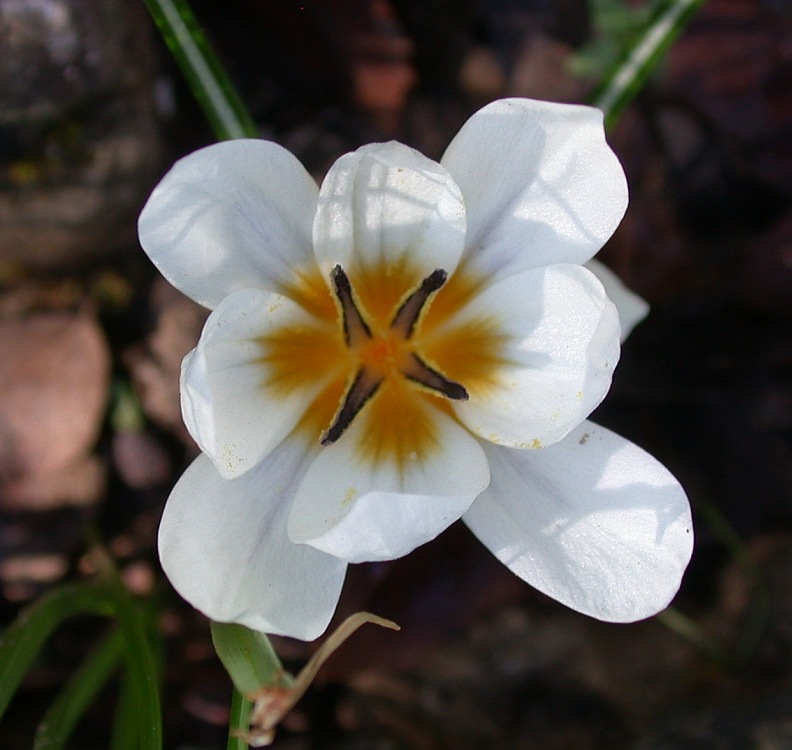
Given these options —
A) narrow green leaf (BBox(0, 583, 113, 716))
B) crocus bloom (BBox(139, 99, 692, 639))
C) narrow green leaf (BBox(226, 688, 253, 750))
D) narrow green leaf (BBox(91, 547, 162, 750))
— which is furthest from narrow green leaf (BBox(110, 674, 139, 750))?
crocus bloom (BBox(139, 99, 692, 639))

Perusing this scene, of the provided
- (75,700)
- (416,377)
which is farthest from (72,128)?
(75,700)

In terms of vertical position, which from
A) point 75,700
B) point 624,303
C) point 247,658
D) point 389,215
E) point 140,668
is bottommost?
point 75,700

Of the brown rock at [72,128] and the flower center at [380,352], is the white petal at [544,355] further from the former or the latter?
the brown rock at [72,128]

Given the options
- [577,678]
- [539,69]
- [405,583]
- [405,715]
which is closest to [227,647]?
[405,583]

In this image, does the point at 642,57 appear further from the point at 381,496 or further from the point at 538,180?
the point at 381,496

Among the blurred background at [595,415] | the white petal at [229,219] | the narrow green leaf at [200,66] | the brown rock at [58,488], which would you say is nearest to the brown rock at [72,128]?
the blurred background at [595,415]

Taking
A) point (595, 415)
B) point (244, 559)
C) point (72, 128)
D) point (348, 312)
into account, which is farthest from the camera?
point (595, 415)

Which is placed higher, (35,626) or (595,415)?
(35,626)
